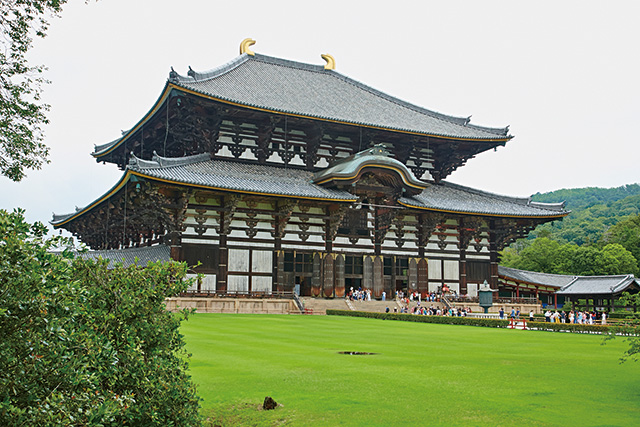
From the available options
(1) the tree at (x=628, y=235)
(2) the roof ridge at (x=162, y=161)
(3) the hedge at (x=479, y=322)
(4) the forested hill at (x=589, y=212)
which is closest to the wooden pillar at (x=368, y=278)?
(3) the hedge at (x=479, y=322)

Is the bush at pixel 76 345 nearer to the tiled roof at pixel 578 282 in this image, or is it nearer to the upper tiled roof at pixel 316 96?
the upper tiled roof at pixel 316 96

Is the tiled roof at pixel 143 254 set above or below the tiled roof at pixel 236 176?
below

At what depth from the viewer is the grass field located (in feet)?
29.3

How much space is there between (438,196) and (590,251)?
127 feet

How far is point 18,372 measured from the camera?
15.5 feet

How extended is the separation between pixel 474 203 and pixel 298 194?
17.1 meters

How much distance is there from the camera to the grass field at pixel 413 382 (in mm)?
8945

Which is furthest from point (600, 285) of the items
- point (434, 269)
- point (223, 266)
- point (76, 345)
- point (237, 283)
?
point (76, 345)

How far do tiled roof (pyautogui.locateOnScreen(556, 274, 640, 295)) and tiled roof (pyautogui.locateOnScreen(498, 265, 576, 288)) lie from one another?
2.75ft

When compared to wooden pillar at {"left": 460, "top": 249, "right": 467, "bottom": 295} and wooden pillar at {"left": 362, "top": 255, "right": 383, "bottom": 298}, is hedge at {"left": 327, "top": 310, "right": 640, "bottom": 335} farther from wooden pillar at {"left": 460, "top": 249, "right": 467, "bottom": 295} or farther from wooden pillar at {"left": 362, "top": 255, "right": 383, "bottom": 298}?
wooden pillar at {"left": 460, "top": 249, "right": 467, "bottom": 295}

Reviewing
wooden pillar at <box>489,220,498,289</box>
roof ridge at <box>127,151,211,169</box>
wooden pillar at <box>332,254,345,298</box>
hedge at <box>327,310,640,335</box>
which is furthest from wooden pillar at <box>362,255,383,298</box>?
roof ridge at <box>127,151,211,169</box>

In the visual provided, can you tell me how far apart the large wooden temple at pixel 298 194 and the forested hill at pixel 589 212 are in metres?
53.9

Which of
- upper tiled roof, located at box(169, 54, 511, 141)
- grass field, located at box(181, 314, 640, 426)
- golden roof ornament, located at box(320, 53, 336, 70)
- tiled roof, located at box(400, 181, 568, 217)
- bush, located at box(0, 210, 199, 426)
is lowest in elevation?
grass field, located at box(181, 314, 640, 426)

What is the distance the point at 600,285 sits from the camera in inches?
2128
